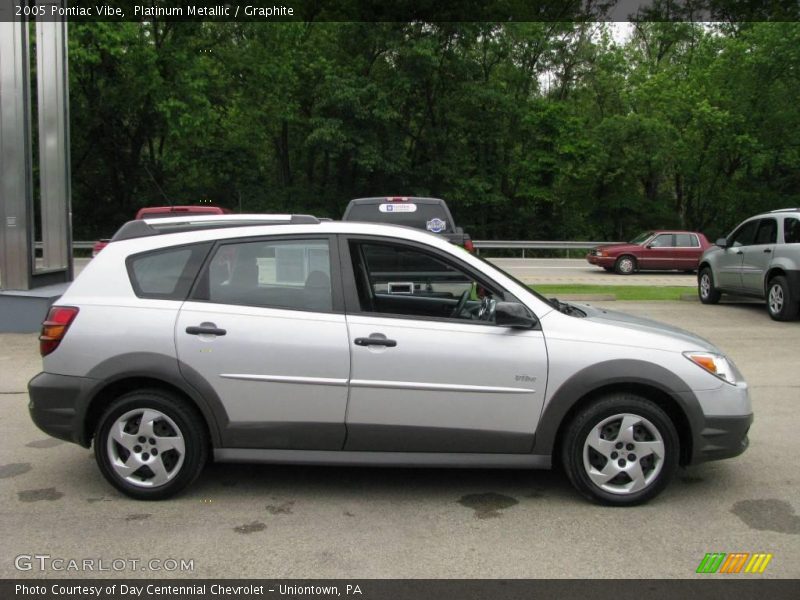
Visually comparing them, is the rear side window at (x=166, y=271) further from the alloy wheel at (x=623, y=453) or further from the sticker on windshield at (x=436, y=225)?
the sticker on windshield at (x=436, y=225)

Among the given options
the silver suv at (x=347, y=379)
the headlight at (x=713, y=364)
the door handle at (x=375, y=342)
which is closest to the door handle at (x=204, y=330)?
the silver suv at (x=347, y=379)

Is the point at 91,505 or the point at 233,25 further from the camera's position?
the point at 233,25

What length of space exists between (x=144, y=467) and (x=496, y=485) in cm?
216

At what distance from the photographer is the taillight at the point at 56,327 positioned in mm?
4504

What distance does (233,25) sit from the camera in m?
33.3

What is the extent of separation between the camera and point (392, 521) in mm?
4238

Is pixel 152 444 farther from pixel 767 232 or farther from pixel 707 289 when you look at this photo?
pixel 707 289

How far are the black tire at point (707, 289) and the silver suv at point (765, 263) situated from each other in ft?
0.06

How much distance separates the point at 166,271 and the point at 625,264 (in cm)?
2306

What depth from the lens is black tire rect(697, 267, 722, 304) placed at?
14242 millimetres

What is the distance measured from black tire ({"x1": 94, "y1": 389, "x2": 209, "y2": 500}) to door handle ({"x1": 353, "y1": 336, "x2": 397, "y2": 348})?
42.1 inches

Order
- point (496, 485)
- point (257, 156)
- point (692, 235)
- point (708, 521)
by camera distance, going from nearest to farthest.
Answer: point (708, 521) < point (496, 485) < point (692, 235) < point (257, 156)

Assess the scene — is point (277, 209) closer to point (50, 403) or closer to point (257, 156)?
point (257, 156)
